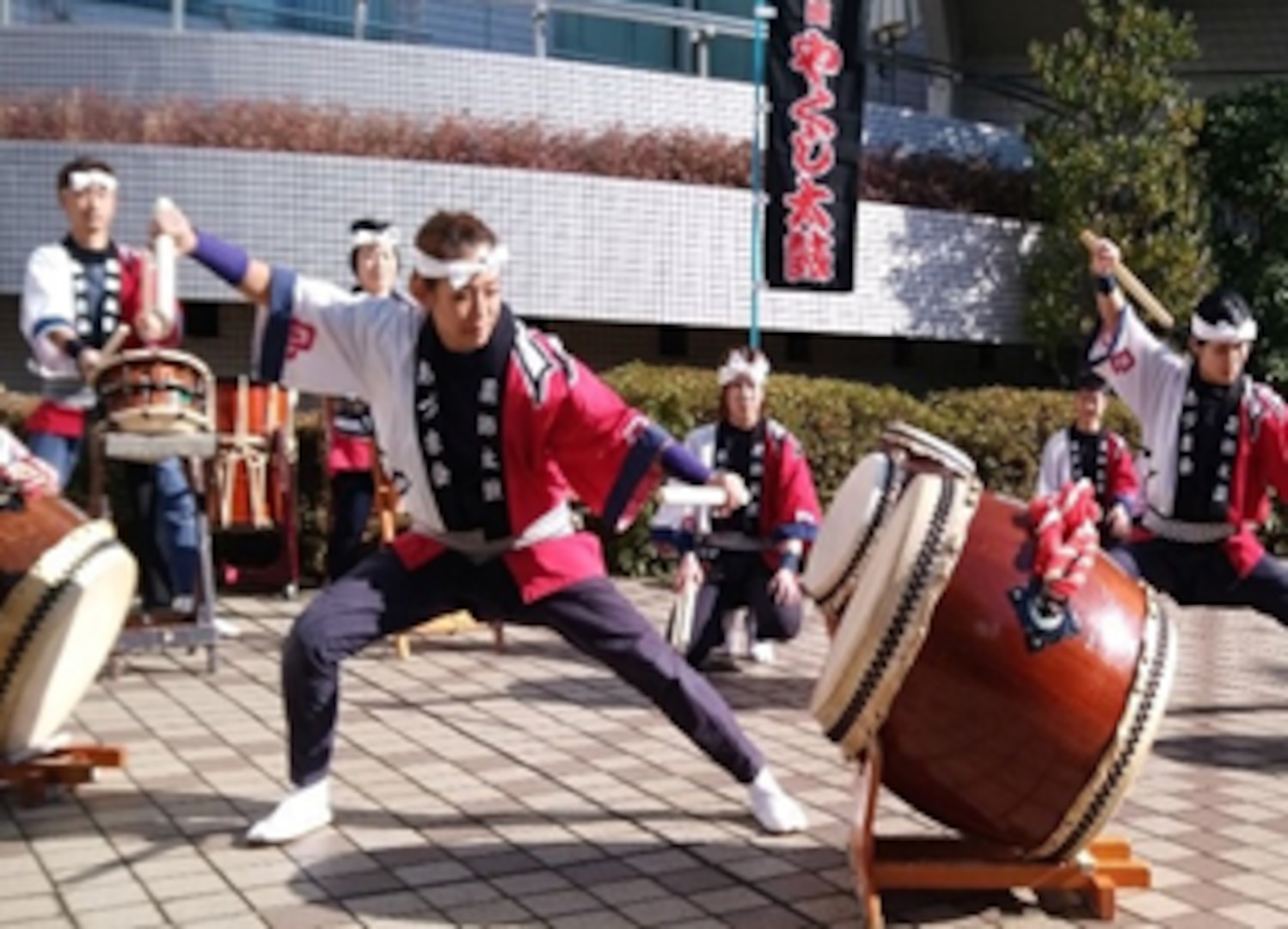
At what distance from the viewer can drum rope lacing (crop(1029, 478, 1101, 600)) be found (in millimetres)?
3398

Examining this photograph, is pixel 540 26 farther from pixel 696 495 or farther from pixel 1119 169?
pixel 696 495

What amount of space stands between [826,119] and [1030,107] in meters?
6.15

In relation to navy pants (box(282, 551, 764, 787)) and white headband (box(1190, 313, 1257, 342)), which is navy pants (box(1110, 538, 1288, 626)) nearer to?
white headband (box(1190, 313, 1257, 342))

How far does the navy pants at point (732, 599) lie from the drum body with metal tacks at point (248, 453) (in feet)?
8.49

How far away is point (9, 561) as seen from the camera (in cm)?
402

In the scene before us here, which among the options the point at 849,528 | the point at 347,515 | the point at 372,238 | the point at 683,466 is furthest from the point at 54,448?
the point at 849,528

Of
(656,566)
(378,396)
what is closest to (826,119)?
(656,566)

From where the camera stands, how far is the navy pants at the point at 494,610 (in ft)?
13.3

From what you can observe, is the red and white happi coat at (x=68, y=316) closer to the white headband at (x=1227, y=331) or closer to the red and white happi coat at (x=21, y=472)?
the red and white happi coat at (x=21, y=472)

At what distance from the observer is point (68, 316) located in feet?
18.7

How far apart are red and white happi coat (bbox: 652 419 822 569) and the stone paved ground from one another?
2.04 feet

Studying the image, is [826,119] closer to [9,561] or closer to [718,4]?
[718,4]

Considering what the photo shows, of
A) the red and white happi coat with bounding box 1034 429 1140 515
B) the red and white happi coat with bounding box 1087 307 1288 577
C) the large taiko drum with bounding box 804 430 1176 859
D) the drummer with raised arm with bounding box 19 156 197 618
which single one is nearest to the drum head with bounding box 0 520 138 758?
the drummer with raised arm with bounding box 19 156 197 618

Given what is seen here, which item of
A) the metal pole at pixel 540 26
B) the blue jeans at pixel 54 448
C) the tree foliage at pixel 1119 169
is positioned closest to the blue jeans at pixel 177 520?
the blue jeans at pixel 54 448
